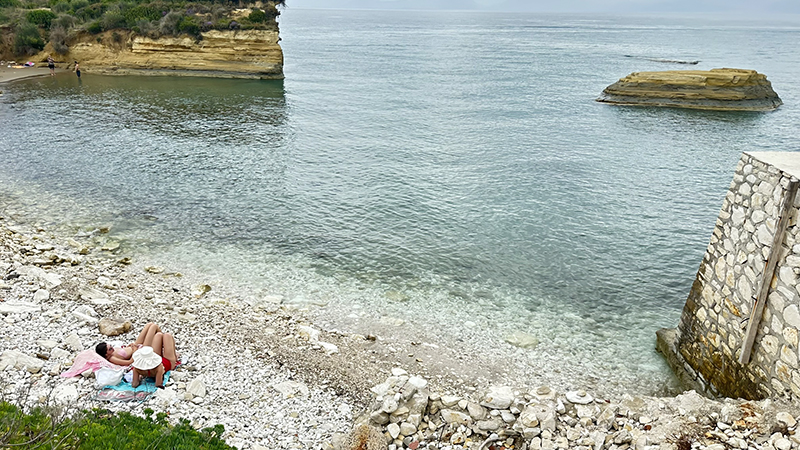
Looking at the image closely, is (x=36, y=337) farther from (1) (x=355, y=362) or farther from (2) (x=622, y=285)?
(2) (x=622, y=285)

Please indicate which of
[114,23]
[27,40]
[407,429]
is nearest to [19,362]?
[407,429]

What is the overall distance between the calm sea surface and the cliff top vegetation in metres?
11.1

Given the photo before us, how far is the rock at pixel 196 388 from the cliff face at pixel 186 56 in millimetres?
53847

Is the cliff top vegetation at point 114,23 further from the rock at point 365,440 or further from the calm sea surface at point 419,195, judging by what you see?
the rock at point 365,440

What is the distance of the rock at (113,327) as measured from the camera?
12620 mm

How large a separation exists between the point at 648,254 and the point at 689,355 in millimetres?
7592

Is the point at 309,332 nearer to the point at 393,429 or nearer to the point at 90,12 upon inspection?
the point at 393,429

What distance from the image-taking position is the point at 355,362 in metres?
12.6

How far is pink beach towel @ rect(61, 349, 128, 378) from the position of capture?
10.6m

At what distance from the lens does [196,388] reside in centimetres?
1066

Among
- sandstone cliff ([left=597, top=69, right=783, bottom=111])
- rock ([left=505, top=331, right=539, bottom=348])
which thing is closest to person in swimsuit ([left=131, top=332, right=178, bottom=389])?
rock ([left=505, top=331, right=539, bottom=348])

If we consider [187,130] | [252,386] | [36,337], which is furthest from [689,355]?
[187,130]

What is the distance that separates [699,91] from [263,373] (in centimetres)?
4966

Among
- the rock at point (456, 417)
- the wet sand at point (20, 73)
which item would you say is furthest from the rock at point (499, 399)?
the wet sand at point (20, 73)
